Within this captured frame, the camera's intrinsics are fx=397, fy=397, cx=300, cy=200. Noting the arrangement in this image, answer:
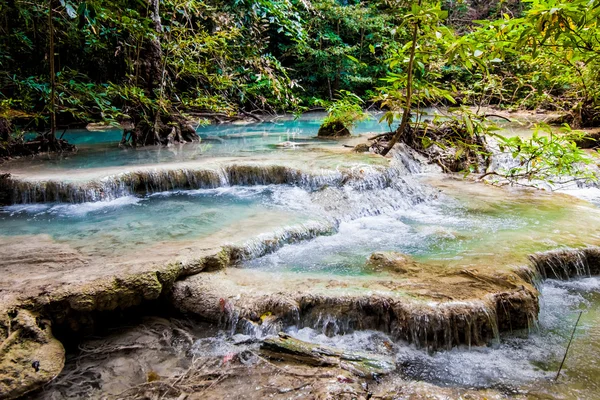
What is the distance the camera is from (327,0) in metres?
19.3

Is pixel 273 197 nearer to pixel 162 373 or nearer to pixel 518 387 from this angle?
pixel 162 373

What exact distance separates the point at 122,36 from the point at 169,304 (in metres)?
8.00

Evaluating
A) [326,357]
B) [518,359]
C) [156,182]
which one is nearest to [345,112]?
[156,182]

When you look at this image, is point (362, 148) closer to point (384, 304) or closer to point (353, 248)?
point (353, 248)

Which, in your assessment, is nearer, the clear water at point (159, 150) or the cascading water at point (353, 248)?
the cascading water at point (353, 248)

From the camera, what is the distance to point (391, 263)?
3.84 metres

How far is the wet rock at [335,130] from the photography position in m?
10.9

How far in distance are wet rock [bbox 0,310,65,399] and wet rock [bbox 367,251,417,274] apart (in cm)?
266

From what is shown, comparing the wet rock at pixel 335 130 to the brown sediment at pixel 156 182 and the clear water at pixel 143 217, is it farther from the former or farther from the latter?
the clear water at pixel 143 217

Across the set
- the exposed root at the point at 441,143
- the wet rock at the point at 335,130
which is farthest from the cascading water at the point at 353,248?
the wet rock at the point at 335,130

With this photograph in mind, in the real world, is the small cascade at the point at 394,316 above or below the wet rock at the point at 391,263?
below

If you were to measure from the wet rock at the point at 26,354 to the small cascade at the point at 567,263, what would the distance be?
4.06 m

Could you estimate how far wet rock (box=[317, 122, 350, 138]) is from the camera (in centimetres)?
1087

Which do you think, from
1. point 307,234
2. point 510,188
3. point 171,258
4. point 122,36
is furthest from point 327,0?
point 171,258
